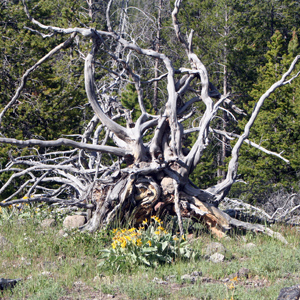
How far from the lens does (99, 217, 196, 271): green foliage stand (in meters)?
4.79

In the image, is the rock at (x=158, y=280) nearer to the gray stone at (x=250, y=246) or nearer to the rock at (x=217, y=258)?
the rock at (x=217, y=258)

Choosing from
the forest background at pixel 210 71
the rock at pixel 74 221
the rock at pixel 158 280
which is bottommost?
the rock at pixel 74 221

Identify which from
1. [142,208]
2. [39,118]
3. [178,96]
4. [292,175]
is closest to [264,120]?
[292,175]

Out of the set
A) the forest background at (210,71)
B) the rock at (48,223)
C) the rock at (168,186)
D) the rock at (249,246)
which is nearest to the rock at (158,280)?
the rock at (249,246)

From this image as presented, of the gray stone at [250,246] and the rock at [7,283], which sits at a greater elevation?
the gray stone at [250,246]

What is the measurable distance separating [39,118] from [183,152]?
735 cm

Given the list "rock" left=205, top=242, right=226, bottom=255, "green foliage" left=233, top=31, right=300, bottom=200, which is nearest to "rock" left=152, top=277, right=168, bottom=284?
"rock" left=205, top=242, right=226, bottom=255

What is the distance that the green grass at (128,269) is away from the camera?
161 inches

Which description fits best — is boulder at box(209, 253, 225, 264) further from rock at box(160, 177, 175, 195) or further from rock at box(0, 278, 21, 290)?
rock at box(0, 278, 21, 290)

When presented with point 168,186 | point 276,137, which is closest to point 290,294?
point 168,186

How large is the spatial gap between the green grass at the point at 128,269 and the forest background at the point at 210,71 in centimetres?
199

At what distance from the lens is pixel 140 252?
4.85 meters

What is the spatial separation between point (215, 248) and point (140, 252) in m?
1.31

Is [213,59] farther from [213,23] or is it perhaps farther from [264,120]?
[264,120]
